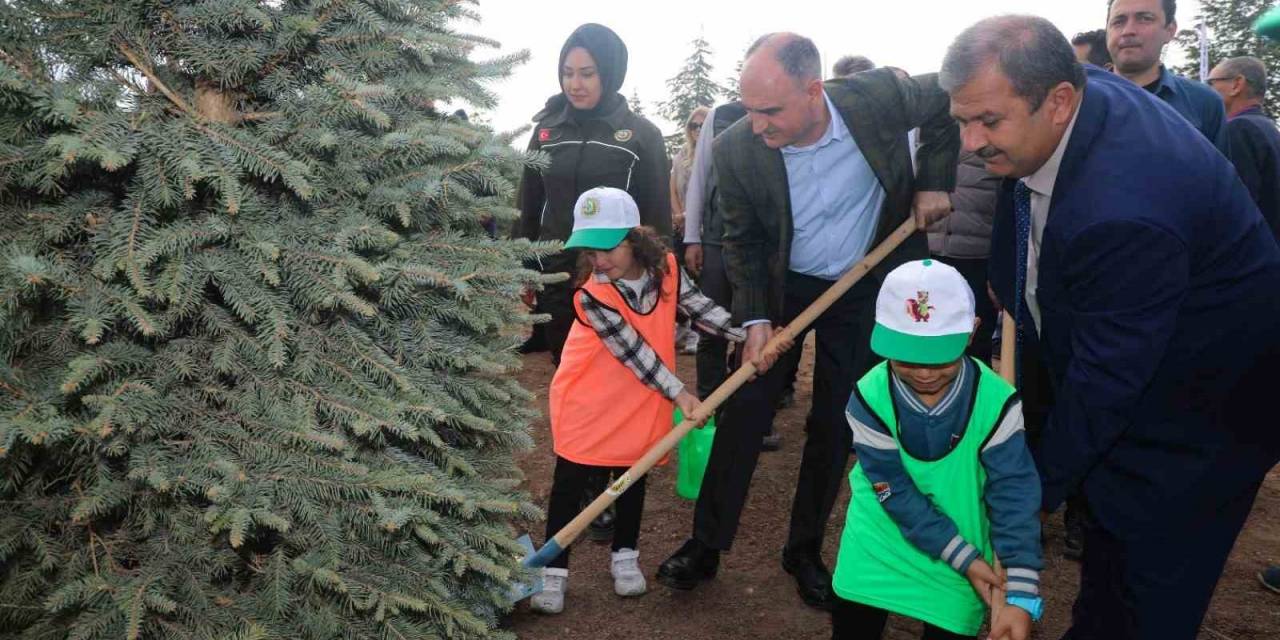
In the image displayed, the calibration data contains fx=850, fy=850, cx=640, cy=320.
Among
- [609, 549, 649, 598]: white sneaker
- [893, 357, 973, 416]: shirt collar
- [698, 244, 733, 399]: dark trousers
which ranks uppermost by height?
[893, 357, 973, 416]: shirt collar

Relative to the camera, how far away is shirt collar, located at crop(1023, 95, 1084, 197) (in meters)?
2.08

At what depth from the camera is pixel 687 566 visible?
139 inches

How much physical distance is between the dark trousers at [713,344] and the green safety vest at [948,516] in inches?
97.1

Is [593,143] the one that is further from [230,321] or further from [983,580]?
[983,580]

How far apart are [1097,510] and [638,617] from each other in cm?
176

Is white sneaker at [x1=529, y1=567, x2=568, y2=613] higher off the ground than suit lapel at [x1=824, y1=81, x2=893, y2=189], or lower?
lower

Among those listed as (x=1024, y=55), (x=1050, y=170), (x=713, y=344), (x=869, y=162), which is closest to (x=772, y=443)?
(x=713, y=344)

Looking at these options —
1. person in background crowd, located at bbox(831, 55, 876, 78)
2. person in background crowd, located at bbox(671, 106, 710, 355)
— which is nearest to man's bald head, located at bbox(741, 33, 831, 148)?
person in background crowd, located at bbox(831, 55, 876, 78)

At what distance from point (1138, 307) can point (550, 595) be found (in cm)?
230

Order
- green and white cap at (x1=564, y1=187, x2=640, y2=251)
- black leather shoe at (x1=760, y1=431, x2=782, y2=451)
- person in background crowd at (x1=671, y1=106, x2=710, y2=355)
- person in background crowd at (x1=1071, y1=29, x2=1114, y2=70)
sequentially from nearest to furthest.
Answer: green and white cap at (x1=564, y1=187, x2=640, y2=251), person in background crowd at (x1=1071, y1=29, x2=1114, y2=70), black leather shoe at (x1=760, y1=431, x2=782, y2=451), person in background crowd at (x1=671, y1=106, x2=710, y2=355)

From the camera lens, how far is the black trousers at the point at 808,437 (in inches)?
135

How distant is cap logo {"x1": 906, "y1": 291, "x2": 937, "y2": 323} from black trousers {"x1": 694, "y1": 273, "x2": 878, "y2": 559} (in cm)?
126

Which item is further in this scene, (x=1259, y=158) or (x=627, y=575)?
(x=1259, y=158)

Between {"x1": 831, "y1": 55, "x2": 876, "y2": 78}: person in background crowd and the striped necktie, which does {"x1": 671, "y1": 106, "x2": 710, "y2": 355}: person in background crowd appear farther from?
the striped necktie
